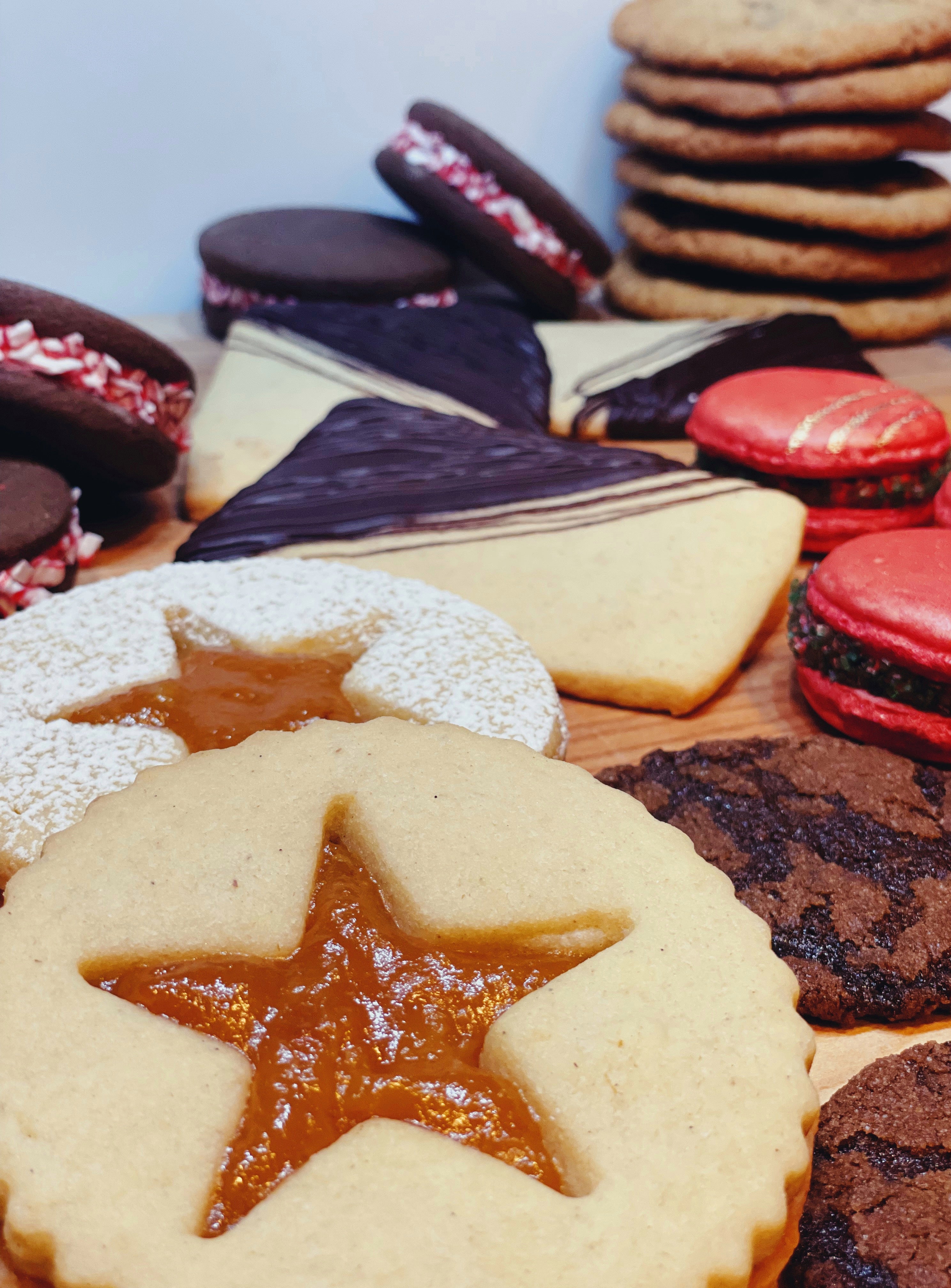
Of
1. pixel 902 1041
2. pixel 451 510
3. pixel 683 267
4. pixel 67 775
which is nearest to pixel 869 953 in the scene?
pixel 902 1041

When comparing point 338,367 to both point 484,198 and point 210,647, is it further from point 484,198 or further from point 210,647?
point 210,647

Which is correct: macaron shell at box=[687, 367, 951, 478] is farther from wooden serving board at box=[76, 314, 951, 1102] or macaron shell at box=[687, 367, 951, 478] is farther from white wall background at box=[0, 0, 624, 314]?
white wall background at box=[0, 0, 624, 314]

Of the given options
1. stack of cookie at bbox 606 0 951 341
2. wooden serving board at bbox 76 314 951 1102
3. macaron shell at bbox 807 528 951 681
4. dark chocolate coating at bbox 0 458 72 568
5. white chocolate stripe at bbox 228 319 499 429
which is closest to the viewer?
wooden serving board at bbox 76 314 951 1102

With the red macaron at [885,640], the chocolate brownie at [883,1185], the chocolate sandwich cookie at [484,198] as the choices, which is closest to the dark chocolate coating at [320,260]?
the chocolate sandwich cookie at [484,198]

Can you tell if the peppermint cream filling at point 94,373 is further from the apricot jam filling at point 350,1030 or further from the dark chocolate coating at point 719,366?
the apricot jam filling at point 350,1030

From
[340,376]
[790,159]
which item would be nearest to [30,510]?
[340,376]

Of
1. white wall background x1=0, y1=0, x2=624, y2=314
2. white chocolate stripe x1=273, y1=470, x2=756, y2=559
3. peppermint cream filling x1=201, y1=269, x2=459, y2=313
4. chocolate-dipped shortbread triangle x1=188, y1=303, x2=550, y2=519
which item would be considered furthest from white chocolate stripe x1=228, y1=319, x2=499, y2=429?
white wall background x1=0, y1=0, x2=624, y2=314
